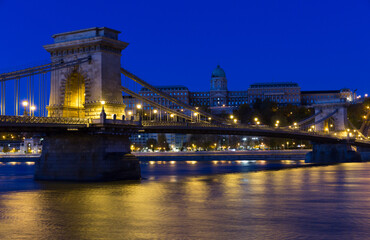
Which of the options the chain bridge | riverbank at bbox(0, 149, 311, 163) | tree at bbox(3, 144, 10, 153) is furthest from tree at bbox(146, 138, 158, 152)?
the chain bridge

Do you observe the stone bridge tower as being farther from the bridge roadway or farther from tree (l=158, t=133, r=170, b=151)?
tree (l=158, t=133, r=170, b=151)

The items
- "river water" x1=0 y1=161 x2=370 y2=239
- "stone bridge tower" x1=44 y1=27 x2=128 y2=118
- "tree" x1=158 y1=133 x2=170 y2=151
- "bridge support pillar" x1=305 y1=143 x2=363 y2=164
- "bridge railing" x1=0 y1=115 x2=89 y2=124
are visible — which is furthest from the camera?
"tree" x1=158 y1=133 x2=170 y2=151

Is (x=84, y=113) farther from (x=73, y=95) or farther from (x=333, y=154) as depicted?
(x=333, y=154)

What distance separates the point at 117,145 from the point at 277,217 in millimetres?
23554

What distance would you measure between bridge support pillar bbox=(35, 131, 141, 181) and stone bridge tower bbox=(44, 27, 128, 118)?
8.82 ft

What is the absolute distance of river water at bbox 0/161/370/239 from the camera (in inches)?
965

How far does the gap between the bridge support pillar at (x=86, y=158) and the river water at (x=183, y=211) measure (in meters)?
1.91

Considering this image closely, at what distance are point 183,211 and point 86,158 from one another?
19.2m

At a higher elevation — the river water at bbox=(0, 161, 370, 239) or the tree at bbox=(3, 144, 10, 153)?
the tree at bbox=(3, 144, 10, 153)

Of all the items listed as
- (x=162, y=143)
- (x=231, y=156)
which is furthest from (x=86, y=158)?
(x=162, y=143)

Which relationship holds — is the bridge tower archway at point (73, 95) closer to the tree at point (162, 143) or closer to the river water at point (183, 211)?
the river water at point (183, 211)

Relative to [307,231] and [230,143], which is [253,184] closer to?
[307,231]

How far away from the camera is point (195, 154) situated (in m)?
127

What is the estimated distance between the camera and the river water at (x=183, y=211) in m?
24.5
